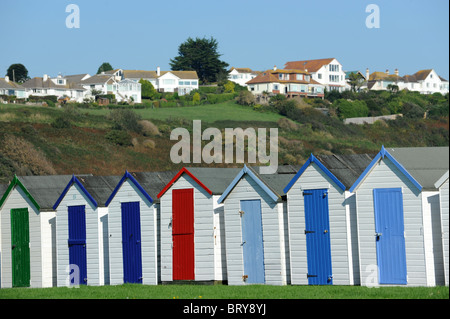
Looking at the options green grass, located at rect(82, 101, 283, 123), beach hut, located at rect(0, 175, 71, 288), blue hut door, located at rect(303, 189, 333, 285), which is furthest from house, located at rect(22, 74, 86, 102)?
blue hut door, located at rect(303, 189, 333, 285)

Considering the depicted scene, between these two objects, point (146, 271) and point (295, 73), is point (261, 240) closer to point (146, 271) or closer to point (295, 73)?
point (146, 271)

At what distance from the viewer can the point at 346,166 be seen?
21.1 m

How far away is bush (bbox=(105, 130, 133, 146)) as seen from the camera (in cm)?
6544

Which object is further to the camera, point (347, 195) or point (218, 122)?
point (218, 122)

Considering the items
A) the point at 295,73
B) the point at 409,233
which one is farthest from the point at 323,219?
the point at 295,73

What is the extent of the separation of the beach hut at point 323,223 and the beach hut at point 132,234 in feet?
14.9

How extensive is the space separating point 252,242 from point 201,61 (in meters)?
109

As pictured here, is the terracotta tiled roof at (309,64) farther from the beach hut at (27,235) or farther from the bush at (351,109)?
the beach hut at (27,235)

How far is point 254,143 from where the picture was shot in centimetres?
6775

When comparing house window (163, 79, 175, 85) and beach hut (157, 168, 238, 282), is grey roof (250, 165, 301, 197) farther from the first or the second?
house window (163, 79, 175, 85)

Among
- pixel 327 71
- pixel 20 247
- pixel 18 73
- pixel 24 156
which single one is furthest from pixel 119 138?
pixel 18 73

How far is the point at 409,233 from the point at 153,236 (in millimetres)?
7909

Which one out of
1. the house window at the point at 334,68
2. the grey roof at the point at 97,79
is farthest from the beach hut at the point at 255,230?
the house window at the point at 334,68
